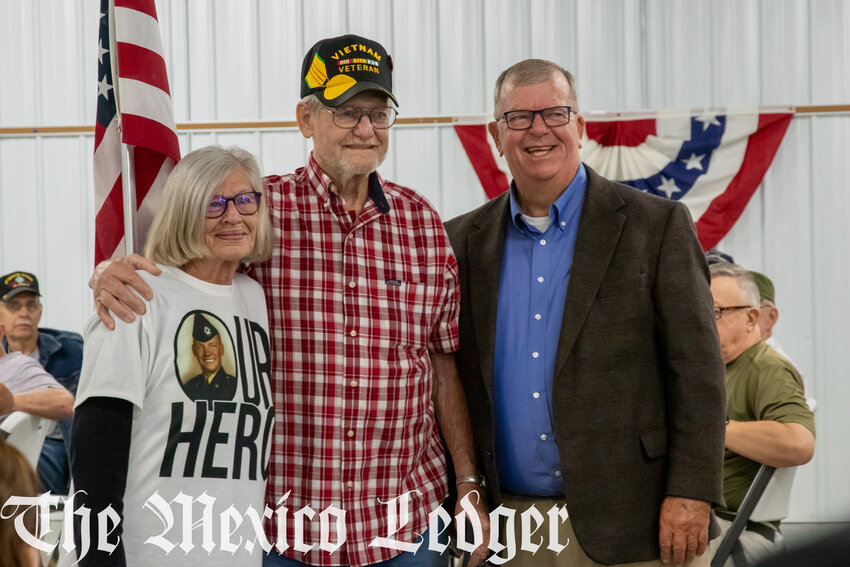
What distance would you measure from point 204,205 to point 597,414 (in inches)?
44.9

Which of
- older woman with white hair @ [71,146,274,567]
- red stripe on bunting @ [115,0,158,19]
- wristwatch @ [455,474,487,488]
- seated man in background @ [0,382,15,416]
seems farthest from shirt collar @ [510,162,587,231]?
seated man in background @ [0,382,15,416]

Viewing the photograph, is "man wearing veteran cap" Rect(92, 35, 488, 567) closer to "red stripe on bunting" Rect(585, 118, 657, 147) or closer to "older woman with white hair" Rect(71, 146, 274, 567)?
"older woman with white hair" Rect(71, 146, 274, 567)

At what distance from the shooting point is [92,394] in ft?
5.73

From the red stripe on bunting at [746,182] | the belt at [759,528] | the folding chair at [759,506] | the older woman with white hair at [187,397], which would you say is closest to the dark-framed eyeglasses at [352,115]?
the older woman with white hair at [187,397]

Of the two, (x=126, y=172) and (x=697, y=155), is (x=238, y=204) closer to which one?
(x=126, y=172)

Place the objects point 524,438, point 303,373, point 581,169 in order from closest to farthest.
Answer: point 303,373 < point 524,438 < point 581,169

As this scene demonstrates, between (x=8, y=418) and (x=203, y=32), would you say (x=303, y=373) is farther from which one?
(x=203, y=32)

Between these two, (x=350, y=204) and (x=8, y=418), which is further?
(x=8, y=418)

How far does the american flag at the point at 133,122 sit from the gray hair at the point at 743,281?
207 cm

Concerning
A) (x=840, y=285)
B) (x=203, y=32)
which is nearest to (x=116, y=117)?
(x=203, y=32)

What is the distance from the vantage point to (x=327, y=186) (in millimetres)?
2320

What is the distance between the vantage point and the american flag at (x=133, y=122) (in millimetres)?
2557

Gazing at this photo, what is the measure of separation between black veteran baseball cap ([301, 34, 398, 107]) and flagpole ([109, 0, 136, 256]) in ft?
2.03

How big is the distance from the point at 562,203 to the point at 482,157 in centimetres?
425
